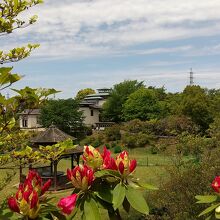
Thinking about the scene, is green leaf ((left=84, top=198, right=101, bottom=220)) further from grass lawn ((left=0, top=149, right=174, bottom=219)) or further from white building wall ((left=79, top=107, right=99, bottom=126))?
white building wall ((left=79, top=107, right=99, bottom=126))

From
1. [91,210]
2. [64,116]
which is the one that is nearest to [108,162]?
[91,210]

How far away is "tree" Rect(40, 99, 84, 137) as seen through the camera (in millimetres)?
47581

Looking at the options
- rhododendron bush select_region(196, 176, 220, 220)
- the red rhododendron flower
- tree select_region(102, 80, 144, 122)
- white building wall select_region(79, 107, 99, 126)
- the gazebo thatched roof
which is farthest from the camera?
white building wall select_region(79, 107, 99, 126)

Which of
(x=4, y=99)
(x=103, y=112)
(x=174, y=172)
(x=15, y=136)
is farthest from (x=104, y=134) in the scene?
(x=4, y=99)

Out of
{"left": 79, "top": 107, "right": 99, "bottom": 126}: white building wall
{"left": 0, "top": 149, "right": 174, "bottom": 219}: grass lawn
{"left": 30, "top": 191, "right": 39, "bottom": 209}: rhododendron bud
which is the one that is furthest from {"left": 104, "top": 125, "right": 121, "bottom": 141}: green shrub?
{"left": 30, "top": 191, "right": 39, "bottom": 209}: rhododendron bud

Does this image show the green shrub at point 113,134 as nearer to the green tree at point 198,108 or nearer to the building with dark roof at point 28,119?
the green tree at point 198,108

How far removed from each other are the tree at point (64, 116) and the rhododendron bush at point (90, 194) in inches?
1792

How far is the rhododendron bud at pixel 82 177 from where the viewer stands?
1854 mm

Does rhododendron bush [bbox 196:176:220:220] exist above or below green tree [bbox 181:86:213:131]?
above

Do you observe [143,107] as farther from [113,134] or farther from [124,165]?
[124,165]

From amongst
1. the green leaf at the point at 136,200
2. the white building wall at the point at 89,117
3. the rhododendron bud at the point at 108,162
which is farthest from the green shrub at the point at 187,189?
the white building wall at the point at 89,117

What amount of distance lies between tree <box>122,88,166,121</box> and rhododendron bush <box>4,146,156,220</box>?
46747 millimetres

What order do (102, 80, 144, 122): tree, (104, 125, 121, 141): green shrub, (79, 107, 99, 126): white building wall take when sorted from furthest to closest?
1. (79, 107, 99, 126): white building wall
2. (102, 80, 144, 122): tree
3. (104, 125, 121, 141): green shrub

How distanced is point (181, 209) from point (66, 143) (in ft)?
23.8
